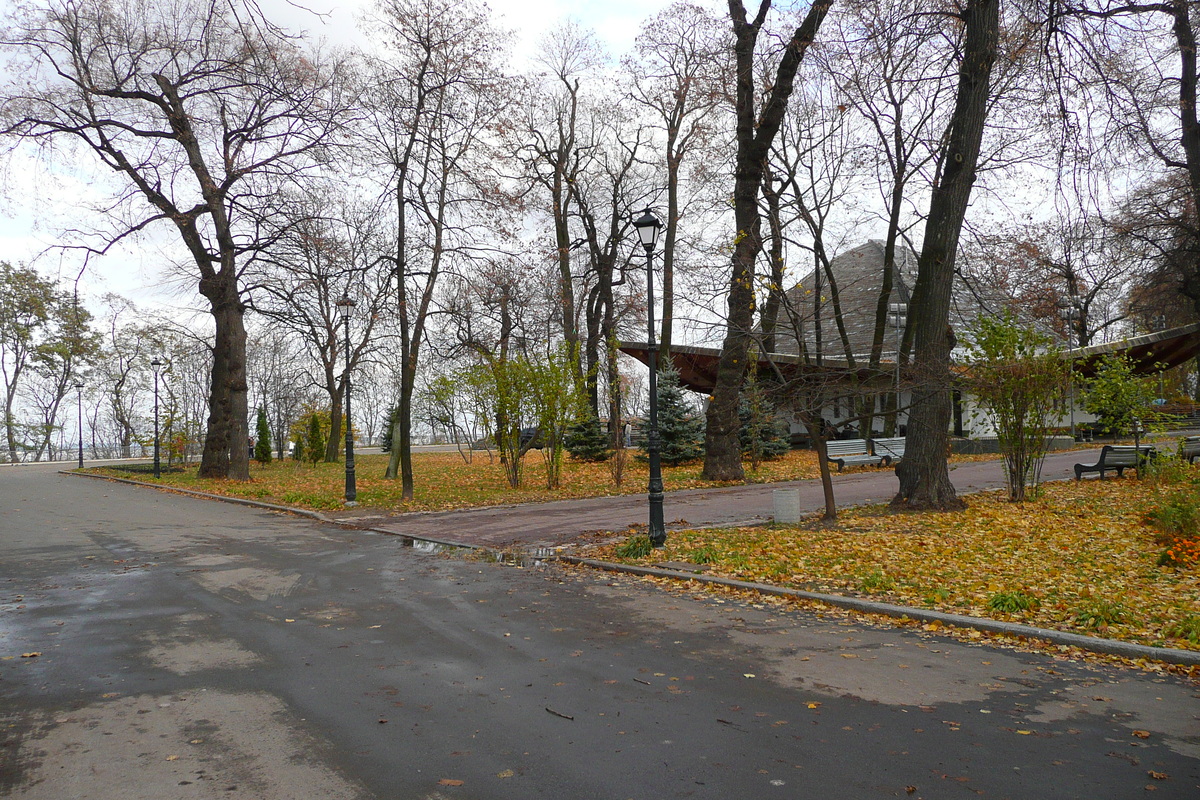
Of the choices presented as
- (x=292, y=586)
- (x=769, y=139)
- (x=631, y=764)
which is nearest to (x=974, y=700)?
(x=631, y=764)

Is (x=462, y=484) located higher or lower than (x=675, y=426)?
lower

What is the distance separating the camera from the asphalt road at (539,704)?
3902 millimetres

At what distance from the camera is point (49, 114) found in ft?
73.3

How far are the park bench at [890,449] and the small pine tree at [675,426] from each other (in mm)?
6355

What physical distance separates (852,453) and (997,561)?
64.6 ft

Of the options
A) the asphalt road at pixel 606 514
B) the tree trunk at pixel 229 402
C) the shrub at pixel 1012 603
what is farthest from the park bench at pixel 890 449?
the tree trunk at pixel 229 402

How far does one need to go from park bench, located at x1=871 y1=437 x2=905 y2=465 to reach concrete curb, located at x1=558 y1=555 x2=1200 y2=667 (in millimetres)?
19452

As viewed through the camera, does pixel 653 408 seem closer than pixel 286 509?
Yes

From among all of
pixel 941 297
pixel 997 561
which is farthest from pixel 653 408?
pixel 941 297

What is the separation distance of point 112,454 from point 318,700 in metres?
72.9

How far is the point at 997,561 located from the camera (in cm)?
916

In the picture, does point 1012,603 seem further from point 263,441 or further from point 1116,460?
point 263,441

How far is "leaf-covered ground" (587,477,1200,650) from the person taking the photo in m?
6.85

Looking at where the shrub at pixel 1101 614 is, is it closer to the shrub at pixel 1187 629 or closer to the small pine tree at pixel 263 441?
the shrub at pixel 1187 629
